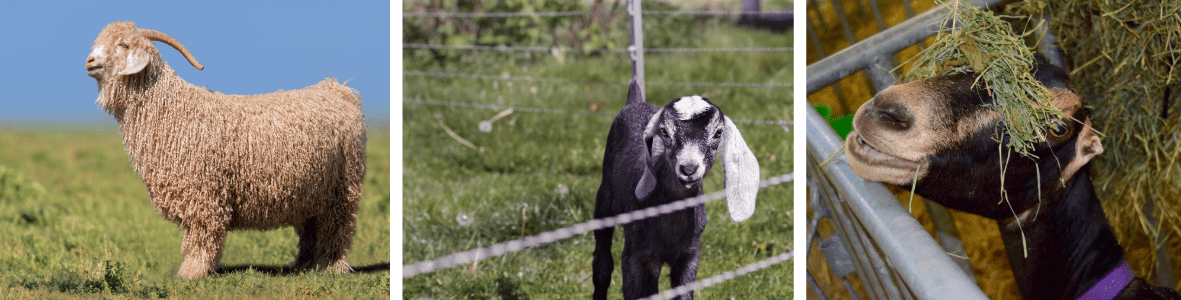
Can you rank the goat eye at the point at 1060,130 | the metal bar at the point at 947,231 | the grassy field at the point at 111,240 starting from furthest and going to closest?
the metal bar at the point at 947,231, the grassy field at the point at 111,240, the goat eye at the point at 1060,130

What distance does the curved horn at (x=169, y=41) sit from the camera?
7.36 feet

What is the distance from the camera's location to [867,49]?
2113mm

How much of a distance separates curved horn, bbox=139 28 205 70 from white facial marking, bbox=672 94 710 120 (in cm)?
158

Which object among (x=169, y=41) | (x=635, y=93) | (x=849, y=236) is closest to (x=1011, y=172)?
(x=849, y=236)

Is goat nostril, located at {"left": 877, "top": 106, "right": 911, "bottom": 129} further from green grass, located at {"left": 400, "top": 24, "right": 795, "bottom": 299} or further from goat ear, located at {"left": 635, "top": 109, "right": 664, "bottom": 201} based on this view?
green grass, located at {"left": 400, "top": 24, "right": 795, "bottom": 299}

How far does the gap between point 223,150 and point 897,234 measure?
2120 millimetres

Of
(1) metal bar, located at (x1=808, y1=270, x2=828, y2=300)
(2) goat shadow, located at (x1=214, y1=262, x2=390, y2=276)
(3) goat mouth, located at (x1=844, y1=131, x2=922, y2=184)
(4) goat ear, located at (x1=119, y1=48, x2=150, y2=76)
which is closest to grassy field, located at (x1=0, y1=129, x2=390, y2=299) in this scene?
(2) goat shadow, located at (x1=214, y1=262, x2=390, y2=276)

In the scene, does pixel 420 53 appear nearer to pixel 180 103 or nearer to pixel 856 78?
pixel 180 103

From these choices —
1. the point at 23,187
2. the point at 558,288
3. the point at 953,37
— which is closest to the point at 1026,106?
the point at 953,37

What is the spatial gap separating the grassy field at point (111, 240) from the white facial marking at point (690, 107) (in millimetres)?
1301

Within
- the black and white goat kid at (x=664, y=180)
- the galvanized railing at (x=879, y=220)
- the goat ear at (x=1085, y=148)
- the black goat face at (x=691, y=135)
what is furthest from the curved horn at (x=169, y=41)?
the goat ear at (x=1085, y=148)

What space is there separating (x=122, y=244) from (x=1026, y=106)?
3302mm

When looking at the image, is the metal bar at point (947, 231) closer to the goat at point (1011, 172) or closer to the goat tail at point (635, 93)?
the goat at point (1011, 172)

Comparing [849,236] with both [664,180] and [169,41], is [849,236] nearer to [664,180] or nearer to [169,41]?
[664,180]
